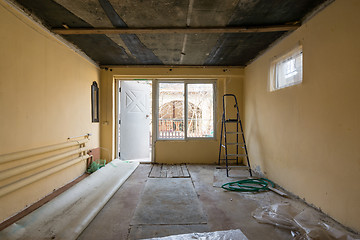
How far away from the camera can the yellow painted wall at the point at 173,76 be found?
4723 millimetres

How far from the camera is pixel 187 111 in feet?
16.1

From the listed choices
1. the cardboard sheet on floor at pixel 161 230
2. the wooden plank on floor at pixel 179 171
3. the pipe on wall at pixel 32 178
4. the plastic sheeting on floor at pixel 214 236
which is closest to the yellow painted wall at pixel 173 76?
the wooden plank on floor at pixel 179 171

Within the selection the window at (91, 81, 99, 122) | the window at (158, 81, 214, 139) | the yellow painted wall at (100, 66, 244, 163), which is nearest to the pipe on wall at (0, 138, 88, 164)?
the window at (91, 81, 99, 122)

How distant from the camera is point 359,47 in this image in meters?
1.76

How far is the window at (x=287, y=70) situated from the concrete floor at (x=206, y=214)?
1.72 m

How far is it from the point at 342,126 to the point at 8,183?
3.58 meters

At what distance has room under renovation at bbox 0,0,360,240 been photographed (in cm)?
190

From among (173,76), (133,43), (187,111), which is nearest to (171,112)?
(187,111)

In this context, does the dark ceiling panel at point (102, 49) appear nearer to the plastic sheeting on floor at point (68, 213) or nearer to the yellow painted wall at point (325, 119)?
the plastic sheeting on floor at point (68, 213)

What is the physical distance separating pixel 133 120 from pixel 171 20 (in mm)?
3036

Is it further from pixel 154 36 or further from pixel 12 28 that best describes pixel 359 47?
pixel 12 28

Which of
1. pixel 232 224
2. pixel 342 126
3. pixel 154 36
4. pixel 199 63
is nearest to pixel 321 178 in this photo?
pixel 342 126

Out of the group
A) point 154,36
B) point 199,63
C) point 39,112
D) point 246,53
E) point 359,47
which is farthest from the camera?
point 199,63

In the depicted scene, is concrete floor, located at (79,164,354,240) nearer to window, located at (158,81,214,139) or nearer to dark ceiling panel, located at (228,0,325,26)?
window, located at (158,81,214,139)
